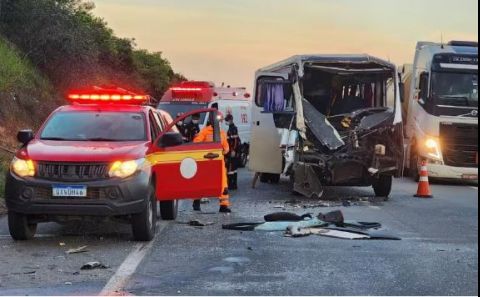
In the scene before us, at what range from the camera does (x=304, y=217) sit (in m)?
10.3

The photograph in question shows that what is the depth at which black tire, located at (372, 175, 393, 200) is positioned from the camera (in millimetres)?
13922

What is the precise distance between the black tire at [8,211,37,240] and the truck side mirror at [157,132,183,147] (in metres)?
1.92

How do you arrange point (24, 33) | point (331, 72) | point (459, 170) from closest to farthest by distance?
point (331, 72) < point (459, 170) < point (24, 33)

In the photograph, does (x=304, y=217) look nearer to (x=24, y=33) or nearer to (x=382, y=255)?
(x=382, y=255)

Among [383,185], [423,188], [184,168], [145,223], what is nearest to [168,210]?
[184,168]

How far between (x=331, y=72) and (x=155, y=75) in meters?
41.2

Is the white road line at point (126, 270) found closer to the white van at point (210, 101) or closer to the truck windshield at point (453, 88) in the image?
the truck windshield at point (453, 88)

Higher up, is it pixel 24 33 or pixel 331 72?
pixel 24 33

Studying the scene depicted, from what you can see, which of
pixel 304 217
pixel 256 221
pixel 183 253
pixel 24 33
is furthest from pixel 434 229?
pixel 24 33

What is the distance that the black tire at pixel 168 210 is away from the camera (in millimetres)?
10305

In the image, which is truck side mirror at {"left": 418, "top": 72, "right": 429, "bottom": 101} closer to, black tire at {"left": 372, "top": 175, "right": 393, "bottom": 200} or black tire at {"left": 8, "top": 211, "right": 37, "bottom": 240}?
black tire at {"left": 372, "top": 175, "right": 393, "bottom": 200}

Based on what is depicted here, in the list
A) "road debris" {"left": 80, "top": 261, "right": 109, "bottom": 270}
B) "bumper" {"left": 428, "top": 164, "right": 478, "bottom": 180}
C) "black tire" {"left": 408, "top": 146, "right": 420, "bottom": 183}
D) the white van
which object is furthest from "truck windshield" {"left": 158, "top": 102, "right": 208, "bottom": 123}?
"road debris" {"left": 80, "top": 261, "right": 109, "bottom": 270}

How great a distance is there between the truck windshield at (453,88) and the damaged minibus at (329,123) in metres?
3.74

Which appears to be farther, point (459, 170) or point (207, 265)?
point (459, 170)
